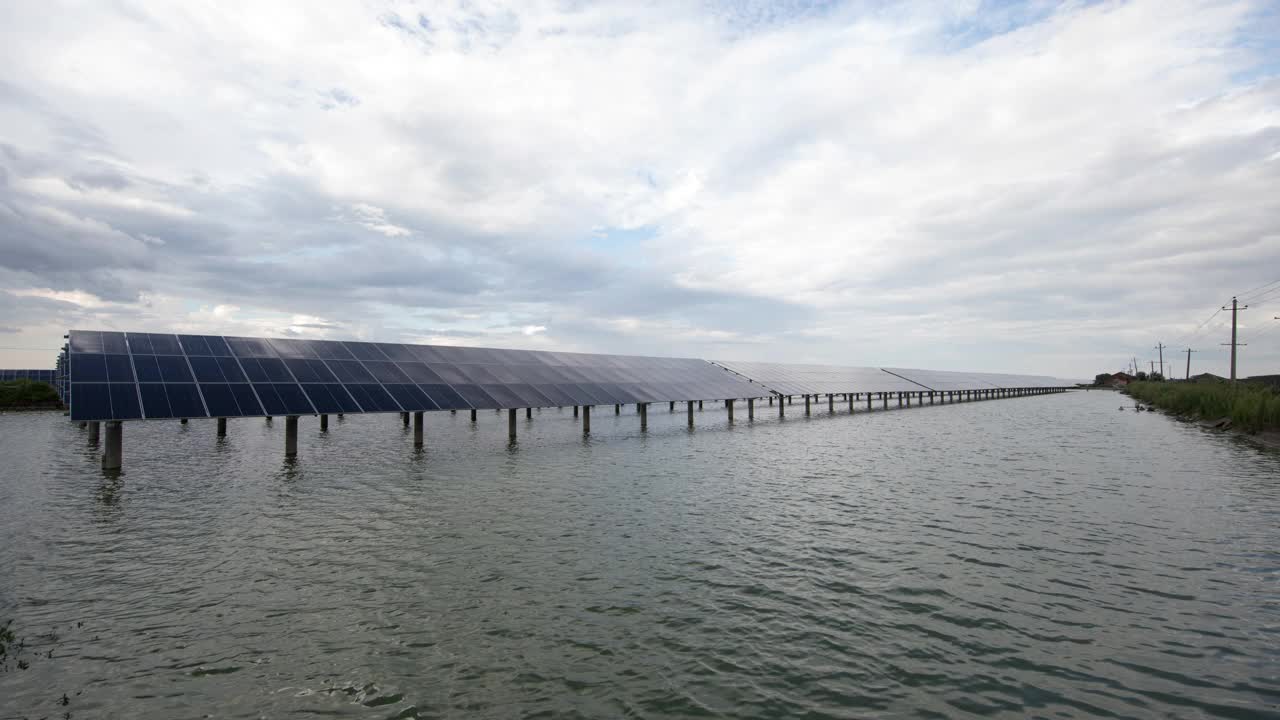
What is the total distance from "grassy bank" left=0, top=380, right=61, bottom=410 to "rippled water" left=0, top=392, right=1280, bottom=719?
163 ft

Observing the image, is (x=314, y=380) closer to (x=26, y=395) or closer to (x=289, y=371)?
(x=289, y=371)

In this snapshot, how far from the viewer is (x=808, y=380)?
239 ft

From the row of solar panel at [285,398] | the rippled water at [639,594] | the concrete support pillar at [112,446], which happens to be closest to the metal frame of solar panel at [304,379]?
the row of solar panel at [285,398]

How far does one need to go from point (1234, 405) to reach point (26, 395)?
340 feet

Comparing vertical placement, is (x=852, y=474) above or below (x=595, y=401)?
below

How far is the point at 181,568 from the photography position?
1199cm

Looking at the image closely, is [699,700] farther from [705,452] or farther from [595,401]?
[595,401]

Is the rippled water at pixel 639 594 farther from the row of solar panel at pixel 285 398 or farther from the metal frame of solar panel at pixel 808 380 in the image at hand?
the metal frame of solar panel at pixel 808 380

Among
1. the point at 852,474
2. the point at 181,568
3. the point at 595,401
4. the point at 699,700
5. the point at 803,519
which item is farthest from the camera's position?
the point at 595,401

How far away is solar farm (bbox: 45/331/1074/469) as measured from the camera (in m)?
22.7

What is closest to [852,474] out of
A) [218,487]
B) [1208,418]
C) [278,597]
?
[278,597]

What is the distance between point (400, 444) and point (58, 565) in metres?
21.5

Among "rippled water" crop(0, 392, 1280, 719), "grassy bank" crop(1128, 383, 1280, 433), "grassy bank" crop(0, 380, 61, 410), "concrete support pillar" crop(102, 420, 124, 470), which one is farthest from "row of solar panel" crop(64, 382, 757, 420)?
"grassy bank" crop(0, 380, 61, 410)

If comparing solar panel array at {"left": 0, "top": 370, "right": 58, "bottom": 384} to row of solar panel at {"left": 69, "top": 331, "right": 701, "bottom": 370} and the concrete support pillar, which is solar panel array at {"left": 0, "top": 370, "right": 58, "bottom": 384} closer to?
row of solar panel at {"left": 69, "top": 331, "right": 701, "bottom": 370}
